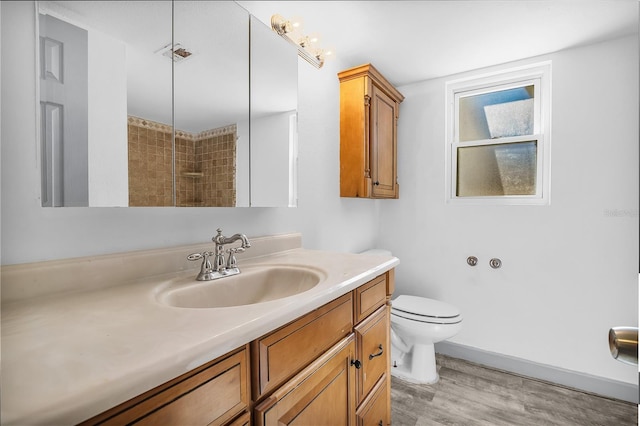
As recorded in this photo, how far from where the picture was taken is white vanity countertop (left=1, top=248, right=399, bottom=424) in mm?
387

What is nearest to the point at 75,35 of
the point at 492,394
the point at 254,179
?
the point at 254,179

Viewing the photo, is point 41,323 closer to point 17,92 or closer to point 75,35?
point 17,92

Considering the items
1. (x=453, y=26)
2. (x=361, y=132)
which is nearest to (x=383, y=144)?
(x=361, y=132)

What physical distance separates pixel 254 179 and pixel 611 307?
2338mm

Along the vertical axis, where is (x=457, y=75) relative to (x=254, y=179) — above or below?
above

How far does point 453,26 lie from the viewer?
1.74 meters

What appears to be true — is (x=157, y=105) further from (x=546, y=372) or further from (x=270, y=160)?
(x=546, y=372)

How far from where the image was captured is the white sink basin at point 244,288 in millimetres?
919

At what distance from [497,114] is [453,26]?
93cm

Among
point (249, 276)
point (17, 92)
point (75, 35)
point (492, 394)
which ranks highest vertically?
point (75, 35)

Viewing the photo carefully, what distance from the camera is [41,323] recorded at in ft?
2.01

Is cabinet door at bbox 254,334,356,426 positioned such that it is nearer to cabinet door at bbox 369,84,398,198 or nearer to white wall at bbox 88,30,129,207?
white wall at bbox 88,30,129,207

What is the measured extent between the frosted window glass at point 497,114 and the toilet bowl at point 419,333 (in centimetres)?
139

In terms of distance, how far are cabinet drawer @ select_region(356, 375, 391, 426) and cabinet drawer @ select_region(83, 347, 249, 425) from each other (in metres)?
0.70
